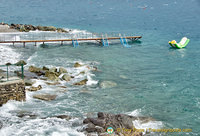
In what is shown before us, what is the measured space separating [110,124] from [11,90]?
9.70 metres

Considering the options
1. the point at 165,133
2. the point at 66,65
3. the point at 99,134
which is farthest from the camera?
the point at 66,65

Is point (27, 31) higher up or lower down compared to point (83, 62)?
higher up

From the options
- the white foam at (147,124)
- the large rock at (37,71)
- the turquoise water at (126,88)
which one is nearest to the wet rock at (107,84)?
the turquoise water at (126,88)

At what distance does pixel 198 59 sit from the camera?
45.5 m

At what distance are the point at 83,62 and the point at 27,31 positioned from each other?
27.1 m

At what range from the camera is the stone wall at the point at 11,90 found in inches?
885

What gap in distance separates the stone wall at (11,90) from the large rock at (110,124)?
287 inches

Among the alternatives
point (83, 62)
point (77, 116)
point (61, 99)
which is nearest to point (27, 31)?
point (83, 62)

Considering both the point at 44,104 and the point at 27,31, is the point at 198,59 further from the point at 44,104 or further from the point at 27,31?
the point at 27,31

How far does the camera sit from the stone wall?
22484 millimetres

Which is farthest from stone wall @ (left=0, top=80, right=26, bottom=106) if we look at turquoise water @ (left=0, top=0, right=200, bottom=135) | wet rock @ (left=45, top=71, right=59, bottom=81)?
wet rock @ (left=45, top=71, right=59, bottom=81)

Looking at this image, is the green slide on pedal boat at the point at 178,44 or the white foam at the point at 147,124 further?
the green slide on pedal boat at the point at 178,44

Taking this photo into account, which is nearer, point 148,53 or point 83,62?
point 83,62

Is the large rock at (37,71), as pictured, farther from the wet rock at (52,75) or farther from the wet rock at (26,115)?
the wet rock at (26,115)
